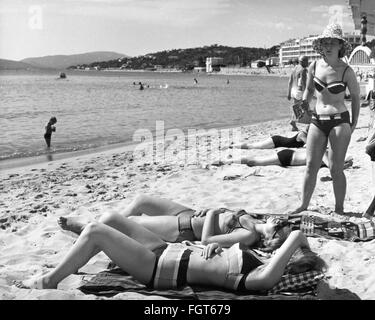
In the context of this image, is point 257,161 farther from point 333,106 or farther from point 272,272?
point 272,272

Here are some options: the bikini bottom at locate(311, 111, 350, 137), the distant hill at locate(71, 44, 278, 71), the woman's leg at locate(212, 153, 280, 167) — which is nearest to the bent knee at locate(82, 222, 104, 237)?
the bikini bottom at locate(311, 111, 350, 137)

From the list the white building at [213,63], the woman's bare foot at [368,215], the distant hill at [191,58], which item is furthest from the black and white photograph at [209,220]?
the white building at [213,63]

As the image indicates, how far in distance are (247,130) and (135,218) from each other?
9.65m

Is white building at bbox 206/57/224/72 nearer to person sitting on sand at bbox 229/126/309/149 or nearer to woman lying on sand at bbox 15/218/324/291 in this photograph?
person sitting on sand at bbox 229/126/309/149

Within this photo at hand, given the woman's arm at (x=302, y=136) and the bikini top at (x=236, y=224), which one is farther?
the woman's arm at (x=302, y=136)

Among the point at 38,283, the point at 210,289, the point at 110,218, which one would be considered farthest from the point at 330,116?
the point at 38,283

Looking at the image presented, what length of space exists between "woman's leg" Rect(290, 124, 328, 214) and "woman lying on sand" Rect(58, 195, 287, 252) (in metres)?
1.06

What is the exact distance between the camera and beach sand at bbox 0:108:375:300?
137 inches

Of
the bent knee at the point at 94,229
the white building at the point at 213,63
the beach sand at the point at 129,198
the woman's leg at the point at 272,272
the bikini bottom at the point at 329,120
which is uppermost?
the white building at the point at 213,63

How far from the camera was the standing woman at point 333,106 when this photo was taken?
443 centimetres

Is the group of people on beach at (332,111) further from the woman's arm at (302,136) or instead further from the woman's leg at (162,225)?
the woman's arm at (302,136)

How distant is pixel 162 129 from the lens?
15.0 meters
